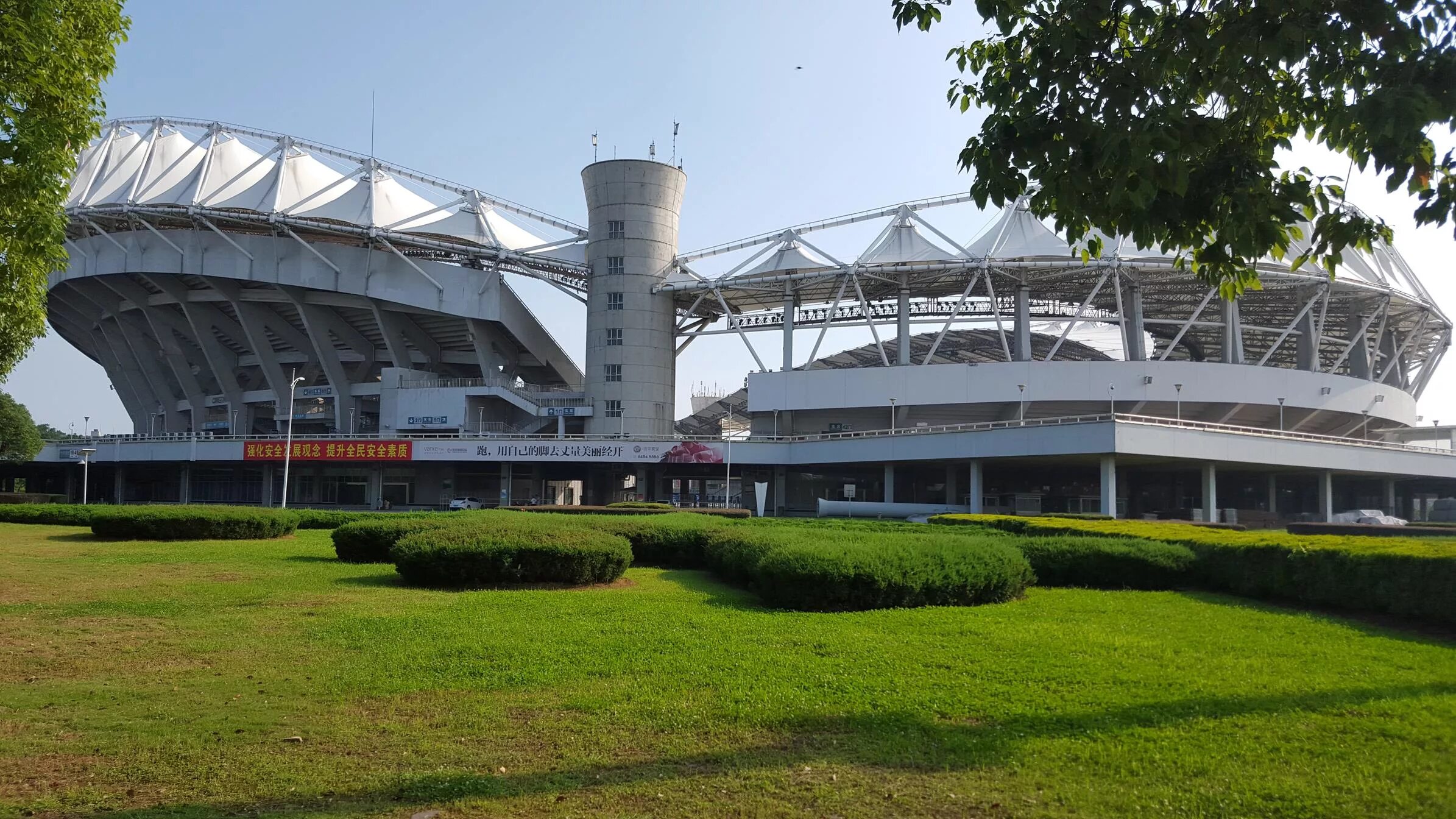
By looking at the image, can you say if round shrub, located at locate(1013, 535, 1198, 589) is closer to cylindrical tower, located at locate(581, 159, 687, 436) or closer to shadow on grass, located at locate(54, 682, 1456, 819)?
shadow on grass, located at locate(54, 682, 1456, 819)

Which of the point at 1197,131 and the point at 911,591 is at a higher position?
the point at 1197,131

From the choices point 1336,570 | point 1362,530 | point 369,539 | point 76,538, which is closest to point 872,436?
point 1362,530

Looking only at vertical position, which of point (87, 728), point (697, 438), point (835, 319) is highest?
point (835, 319)

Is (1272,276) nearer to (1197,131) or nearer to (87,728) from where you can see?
(1197,131)

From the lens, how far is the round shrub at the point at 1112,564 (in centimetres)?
1575

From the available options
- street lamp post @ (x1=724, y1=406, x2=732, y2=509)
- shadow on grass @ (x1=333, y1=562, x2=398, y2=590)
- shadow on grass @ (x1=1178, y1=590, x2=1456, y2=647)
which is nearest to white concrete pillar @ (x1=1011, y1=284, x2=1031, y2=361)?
street lamp post @ (x1=724, y1=406, x2=732, y2=509)

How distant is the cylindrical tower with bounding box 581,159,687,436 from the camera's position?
2699 inches

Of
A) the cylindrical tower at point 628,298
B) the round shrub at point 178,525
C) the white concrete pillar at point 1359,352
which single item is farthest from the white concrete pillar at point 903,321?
the round shrub at point 178,525

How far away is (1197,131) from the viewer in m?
6.94

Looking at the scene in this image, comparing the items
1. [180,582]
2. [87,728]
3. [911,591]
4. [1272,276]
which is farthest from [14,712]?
[1272,276]

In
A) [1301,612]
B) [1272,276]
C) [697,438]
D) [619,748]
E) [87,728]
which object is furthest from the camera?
[697,438]

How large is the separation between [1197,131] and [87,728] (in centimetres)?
919

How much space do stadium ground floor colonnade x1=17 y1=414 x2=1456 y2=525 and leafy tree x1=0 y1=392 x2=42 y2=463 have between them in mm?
4512

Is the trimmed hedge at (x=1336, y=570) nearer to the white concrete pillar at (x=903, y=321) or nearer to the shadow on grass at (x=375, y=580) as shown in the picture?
the shadow on grass at (x=375, y=580)
